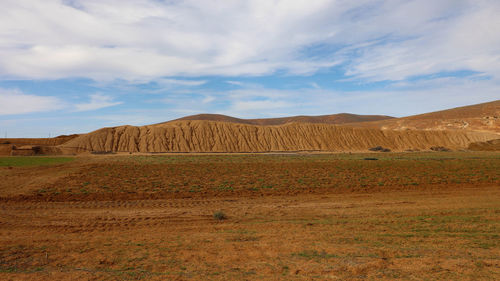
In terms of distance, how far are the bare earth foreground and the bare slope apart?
47.9m

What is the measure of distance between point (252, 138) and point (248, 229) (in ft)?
216

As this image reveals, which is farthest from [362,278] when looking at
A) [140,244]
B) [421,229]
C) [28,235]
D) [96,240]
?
[28,235]

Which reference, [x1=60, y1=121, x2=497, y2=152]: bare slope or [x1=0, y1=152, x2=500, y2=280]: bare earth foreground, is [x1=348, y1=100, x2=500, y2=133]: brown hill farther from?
[x1=0, y1=152, x2=500, y2=280]: bare earth foreground

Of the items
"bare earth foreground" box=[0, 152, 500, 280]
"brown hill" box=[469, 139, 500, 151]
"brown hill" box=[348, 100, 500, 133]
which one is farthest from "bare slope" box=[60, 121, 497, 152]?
"bare earth foreground" box=[0, 152, 500, 280]

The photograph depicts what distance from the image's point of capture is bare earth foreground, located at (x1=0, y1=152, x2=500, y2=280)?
6.89 metres

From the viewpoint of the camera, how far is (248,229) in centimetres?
1037

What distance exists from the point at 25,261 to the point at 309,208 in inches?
390

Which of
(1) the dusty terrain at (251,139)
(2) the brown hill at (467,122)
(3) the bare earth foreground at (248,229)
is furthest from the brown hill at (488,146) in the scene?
(3) the bare earth foreground at (248,229)

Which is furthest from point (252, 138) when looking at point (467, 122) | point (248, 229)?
point (248, 229)

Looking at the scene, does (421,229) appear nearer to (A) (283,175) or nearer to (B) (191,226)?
(B) (191,226)

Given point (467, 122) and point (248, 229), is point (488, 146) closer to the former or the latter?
point (467, 122)

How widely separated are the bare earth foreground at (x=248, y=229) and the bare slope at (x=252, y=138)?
47.9 m

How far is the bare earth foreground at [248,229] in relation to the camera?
689 centimetres

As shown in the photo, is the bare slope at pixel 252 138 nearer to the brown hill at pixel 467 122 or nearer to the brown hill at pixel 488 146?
the brown hill at pixel 467 122
